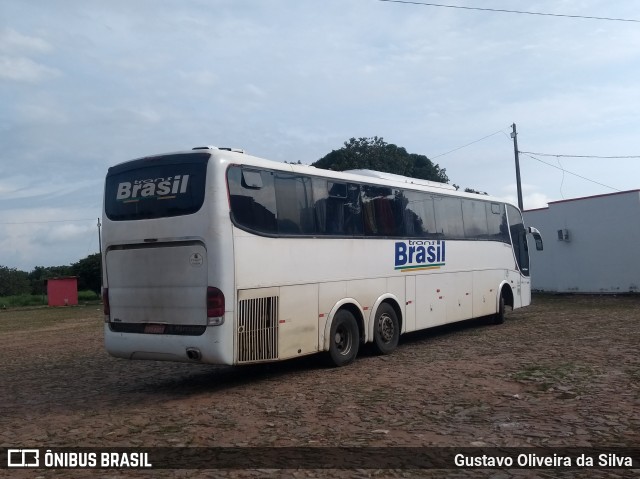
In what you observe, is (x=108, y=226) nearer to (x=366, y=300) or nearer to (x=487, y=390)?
(x=366, y=300)

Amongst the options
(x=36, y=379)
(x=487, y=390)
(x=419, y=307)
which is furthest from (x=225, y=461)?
(x=419, y=307)

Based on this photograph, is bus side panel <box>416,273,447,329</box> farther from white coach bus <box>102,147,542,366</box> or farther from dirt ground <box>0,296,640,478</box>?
white coach bus <box>102,147,542,366</box>

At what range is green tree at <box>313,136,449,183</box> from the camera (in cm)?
3697

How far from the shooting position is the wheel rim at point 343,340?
11633mm

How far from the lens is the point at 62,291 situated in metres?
43.2

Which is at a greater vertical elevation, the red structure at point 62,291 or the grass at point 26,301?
the red structure at point 62,291

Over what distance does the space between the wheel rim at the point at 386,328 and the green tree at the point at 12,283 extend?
5742cm

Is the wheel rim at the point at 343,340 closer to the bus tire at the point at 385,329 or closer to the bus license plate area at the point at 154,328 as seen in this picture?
the bus tire at the point at 385,329

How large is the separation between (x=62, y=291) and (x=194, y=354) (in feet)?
122

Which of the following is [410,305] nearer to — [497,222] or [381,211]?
[381,211]

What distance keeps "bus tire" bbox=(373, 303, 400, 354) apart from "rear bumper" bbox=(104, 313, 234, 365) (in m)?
4.17

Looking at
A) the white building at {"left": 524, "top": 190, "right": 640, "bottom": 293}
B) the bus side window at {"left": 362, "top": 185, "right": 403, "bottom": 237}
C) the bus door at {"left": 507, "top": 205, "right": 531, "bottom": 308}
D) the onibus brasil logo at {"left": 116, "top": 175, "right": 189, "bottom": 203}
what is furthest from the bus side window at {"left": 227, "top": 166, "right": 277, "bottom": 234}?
the white building at {"left": 524, "top": 190, "right": 640, "bottom": 293}

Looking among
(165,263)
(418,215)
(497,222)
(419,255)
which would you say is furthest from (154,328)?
(497,222)

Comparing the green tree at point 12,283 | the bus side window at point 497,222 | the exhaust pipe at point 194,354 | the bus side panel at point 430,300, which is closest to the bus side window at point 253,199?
the exhaust pipe at point 194,354
